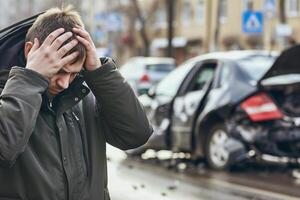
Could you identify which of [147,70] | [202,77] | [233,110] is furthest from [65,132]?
[147,70]

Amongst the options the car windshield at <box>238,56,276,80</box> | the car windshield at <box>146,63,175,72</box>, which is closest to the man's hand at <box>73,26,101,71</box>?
the car windshield at <box>238,56,276,80</box>

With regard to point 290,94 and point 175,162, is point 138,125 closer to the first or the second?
point 290,94

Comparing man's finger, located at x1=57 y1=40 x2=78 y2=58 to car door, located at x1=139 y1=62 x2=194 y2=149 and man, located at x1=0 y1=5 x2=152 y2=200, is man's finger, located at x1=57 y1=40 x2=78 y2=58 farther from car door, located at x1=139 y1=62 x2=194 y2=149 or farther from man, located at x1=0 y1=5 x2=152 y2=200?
car door, located at x1=139 y1=62 x2=194 y2=149

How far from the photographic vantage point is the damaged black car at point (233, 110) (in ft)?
30.6

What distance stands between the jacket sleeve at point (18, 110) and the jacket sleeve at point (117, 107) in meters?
0.24

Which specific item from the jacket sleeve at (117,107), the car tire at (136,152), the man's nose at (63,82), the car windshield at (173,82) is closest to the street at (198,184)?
the car tire at (136,152)

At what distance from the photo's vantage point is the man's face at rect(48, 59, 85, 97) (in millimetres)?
2467

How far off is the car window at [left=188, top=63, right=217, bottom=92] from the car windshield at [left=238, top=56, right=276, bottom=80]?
0.52m

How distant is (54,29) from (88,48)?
13cm

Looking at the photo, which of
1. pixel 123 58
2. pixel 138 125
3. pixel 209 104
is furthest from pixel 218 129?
pixel 123 58

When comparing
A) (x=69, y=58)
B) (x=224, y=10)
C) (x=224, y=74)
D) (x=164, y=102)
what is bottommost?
(x=224, y=10)

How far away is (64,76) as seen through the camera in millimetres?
2479

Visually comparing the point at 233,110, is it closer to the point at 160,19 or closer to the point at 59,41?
the point at 59,41

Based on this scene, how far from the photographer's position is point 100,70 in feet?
8.48
